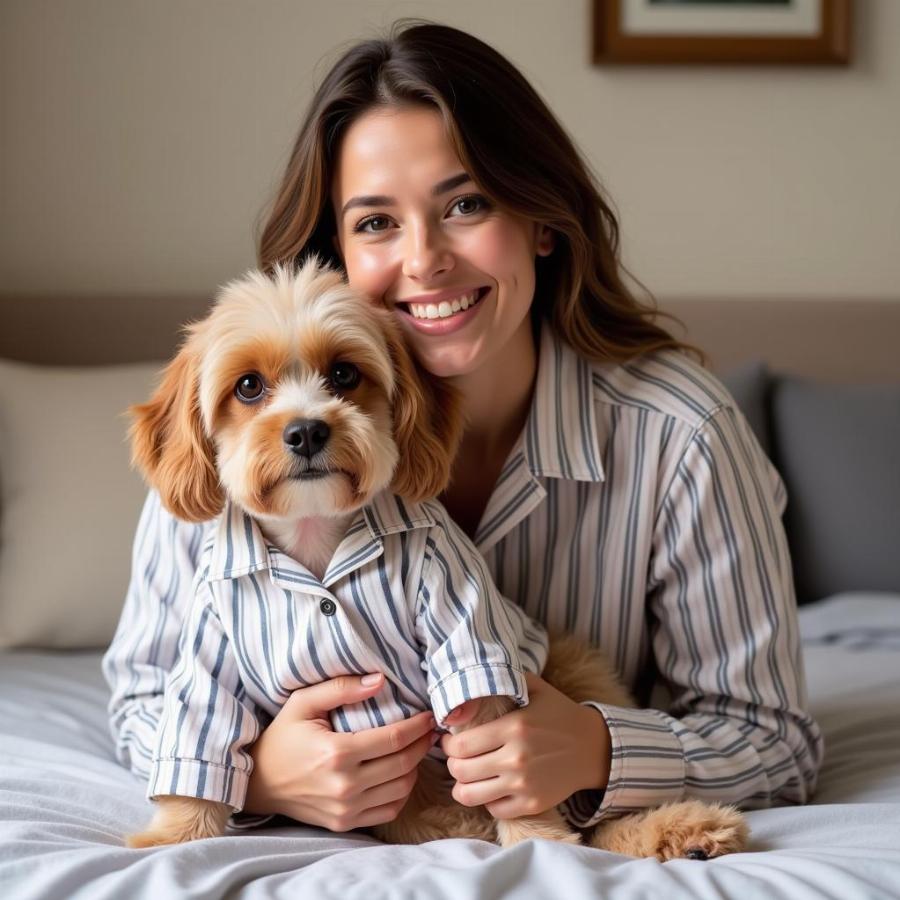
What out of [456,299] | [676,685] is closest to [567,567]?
[676,685]

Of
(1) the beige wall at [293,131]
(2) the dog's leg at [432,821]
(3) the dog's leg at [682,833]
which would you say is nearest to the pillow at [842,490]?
(1) the beige wall at [293,131]

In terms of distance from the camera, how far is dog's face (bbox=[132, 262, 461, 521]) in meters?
1.54

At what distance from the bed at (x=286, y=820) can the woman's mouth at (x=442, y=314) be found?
74 centimetres

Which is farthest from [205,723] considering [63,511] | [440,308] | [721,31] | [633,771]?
[721,31]

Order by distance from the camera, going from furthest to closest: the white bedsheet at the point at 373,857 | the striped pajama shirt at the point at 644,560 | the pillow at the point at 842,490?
the pillow at the point at 842,490, the striped pajama shirt at the point at 644,560, the white bedsheet at the point at 373,857

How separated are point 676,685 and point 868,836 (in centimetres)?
51

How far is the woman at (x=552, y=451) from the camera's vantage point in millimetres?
1838

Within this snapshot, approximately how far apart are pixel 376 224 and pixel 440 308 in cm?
17

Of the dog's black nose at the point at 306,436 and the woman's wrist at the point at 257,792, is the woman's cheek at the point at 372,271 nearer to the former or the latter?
the dog's black nose at the point at 306,436

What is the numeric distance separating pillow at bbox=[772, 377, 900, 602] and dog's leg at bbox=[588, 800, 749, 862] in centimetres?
152

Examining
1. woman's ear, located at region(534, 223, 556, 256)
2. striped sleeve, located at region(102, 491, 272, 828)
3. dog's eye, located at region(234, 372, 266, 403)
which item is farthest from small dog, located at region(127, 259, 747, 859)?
woman's ear, located at region(534, 223, 556, 256)

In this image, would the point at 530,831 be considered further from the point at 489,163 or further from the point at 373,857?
the point at 489,163

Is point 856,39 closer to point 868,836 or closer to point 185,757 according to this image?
point 868,836

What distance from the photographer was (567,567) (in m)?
A: 2.06
